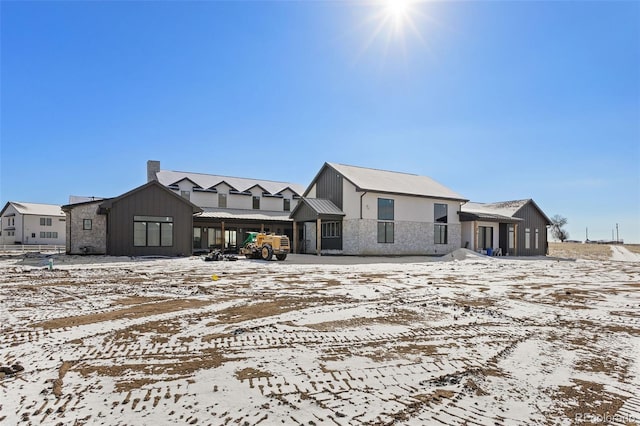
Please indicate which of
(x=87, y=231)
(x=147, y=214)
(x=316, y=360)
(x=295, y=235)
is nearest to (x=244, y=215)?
(x=295, y=235)

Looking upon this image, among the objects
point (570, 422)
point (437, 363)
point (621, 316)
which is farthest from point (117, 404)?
point (621, 316)

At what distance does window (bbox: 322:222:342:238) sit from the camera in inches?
1104

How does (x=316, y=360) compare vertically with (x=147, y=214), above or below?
below

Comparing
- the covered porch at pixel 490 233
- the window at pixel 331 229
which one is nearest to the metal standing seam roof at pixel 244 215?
the window at pixel 331 229

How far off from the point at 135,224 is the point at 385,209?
1629cm

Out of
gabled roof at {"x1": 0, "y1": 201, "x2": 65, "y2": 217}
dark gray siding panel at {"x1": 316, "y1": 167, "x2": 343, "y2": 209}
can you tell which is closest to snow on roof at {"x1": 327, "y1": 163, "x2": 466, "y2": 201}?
dark gray siding panel at {"x1": 316, "y1": 167, "x2": 343, "y2": 209}

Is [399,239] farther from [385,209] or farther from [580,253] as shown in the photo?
[580,253]

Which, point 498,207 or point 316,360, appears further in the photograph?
point 498,207

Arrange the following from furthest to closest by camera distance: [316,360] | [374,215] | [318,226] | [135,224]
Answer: [374,215] → [318,226] → [135,224] → [316,360]

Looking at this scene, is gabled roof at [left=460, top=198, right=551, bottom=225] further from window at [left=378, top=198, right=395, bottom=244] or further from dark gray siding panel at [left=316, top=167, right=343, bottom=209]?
dark gray siding panel at [left=316, top=167, right=343, bottom=209]

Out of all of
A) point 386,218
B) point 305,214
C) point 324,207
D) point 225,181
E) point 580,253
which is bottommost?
point 580,253

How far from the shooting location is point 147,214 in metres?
23.8

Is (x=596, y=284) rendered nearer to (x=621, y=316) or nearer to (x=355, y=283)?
(x=621, y=316)

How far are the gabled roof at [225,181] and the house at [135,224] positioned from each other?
23.4ft
